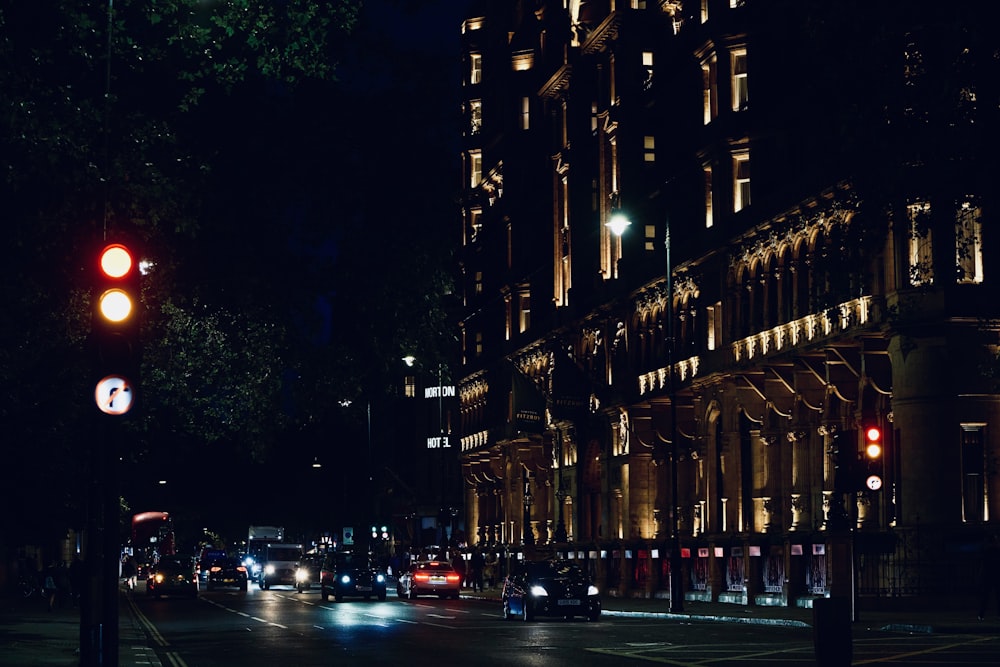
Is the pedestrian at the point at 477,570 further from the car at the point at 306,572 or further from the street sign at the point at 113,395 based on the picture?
the street sign at the point at 113,395

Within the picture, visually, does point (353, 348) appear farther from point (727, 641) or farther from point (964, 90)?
point (727, 641)

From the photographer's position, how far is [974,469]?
1747 inches

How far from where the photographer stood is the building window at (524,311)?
87.0 metres

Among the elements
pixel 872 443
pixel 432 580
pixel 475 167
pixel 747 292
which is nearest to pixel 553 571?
pixel 872 443

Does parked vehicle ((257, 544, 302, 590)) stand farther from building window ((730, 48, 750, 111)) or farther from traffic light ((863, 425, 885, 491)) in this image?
traffic light ((863, 425, 885, 491))

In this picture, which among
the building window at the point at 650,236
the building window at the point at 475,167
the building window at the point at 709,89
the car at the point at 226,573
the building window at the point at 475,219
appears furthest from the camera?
the building window at the point at 475,167

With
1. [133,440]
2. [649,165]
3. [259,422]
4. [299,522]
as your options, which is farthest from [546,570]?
[299,522]

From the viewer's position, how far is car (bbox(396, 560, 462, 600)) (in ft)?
209

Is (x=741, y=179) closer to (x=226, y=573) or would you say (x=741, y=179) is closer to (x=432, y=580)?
(x=432, y=580)

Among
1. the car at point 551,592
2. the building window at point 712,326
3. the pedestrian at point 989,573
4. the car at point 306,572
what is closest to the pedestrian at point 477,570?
the car at point 306,572

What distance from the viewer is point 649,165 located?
219 ft

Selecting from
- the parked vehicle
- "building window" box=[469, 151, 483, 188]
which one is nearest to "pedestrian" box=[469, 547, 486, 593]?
the parked vehicle

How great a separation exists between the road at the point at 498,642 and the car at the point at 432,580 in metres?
17.3

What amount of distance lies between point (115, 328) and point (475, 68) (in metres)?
86.1
